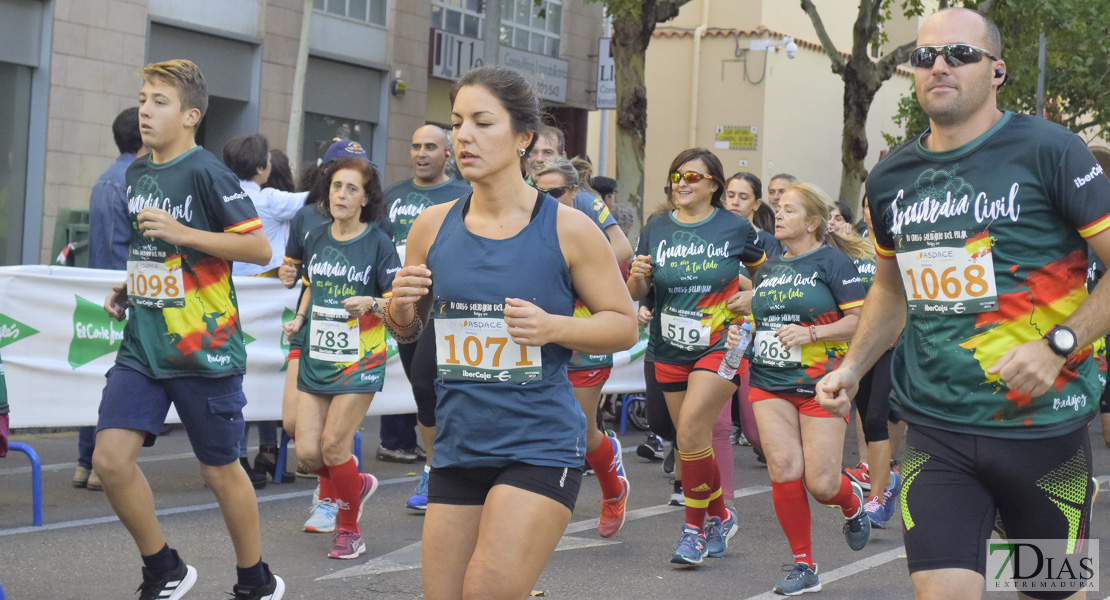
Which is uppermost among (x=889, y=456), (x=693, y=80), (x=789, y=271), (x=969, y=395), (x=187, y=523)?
(x=693, y=80)

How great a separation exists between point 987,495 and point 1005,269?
604 millimetres

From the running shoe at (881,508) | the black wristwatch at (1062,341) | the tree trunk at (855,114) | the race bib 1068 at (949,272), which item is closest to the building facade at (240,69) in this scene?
the tree trunk at (855,114)

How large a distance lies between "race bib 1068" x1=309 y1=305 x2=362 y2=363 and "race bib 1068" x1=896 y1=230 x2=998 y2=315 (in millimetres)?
3618

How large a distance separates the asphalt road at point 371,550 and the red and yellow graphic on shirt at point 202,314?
115 centimetres

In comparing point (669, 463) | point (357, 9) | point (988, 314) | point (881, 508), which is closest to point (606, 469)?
point (881, 508)

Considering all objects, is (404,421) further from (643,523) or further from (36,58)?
(36,58)

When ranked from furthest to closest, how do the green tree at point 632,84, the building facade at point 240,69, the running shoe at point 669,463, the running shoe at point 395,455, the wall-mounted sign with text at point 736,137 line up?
1. the wall-mounted sign with text at point 736,137
2. the green tree at point 632,84
3. the building facade at point 240,69
4. the running shoe at point 395,455
5. the running shoe at point 669,463

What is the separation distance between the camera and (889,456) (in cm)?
799

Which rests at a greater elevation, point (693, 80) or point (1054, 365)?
point (693, 80)

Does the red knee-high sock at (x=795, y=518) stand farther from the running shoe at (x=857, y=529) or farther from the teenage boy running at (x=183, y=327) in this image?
the teenage boy running at (x=183, y=327)

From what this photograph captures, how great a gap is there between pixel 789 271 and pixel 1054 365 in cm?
339

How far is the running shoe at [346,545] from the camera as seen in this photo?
644 cm

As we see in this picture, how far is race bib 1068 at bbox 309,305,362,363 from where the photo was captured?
6.78 meters

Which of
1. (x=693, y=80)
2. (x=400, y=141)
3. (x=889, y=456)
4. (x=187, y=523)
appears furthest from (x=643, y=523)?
(x=693, y=80)
